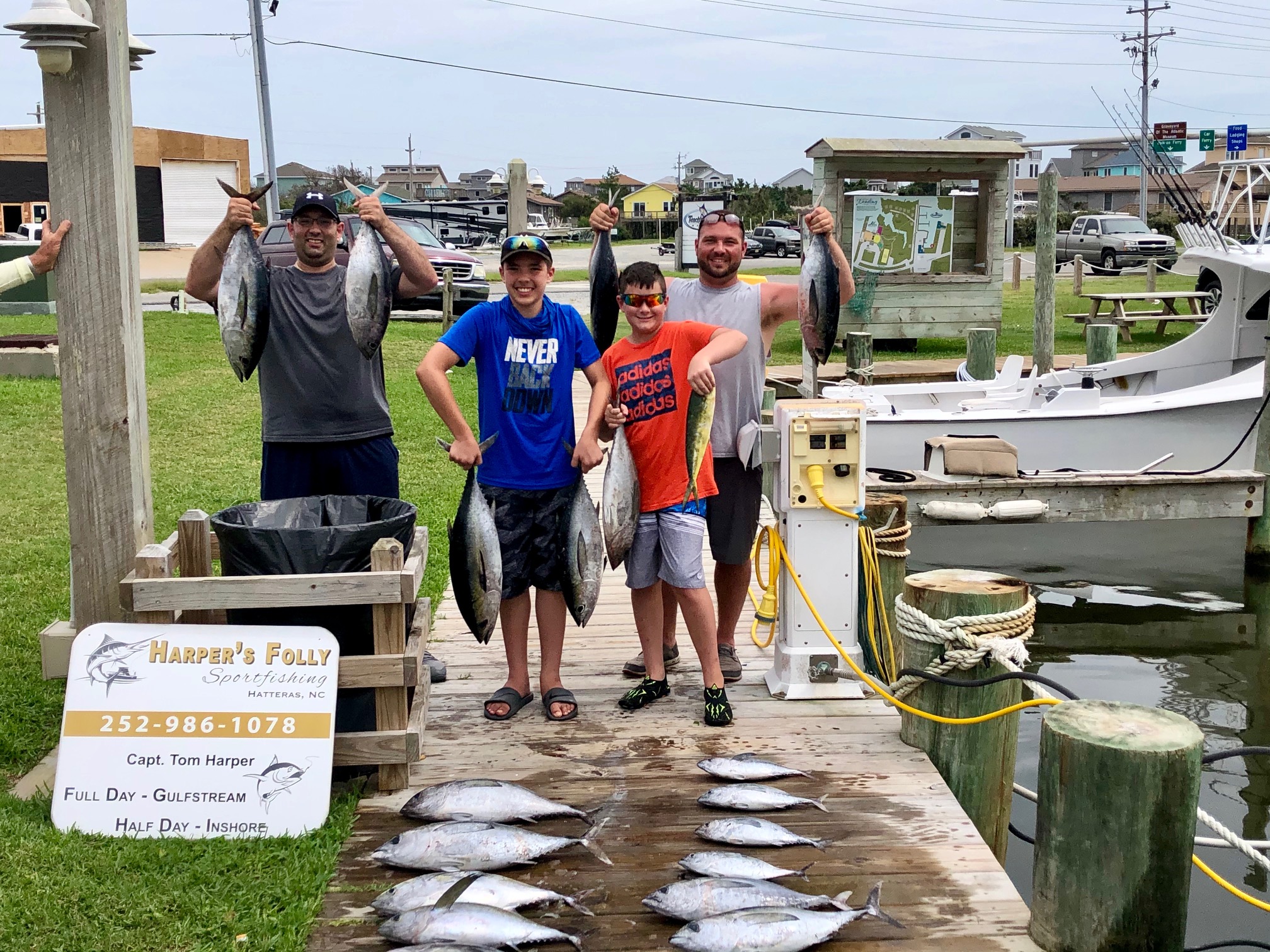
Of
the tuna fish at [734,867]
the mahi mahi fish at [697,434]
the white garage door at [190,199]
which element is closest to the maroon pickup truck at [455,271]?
the mahi mahi fish at [697,434]

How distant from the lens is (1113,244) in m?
32.0

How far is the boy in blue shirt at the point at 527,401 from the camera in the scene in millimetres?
4145

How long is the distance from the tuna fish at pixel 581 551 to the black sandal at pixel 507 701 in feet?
1.58

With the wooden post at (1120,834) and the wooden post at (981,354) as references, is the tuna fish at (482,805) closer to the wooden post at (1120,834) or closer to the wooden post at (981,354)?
the wooden post at (1120,834)

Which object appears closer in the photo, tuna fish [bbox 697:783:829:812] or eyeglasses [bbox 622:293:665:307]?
tuna fish [bbox 697:783:829:812]

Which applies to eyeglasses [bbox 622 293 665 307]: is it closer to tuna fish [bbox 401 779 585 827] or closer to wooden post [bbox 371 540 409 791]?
wooden post [bbox 371 540 409 791]

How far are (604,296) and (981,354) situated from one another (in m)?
8.78

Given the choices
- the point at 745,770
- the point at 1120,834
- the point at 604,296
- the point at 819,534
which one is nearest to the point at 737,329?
the point at 604,296

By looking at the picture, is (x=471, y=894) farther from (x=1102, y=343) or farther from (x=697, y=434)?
(x=1102, y=343)

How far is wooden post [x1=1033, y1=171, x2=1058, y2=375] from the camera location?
12.8 metres

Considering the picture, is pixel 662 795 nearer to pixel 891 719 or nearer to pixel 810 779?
pixel 810 779

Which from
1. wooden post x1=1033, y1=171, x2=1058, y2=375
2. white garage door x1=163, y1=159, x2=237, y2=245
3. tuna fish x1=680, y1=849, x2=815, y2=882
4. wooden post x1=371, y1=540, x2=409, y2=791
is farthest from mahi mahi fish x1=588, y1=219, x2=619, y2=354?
white garage door x1=163, y1=159, x2=237, y2=245

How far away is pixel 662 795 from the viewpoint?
379cm

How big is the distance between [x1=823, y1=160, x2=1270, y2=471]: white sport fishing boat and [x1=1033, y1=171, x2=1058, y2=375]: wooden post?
2.23 m
